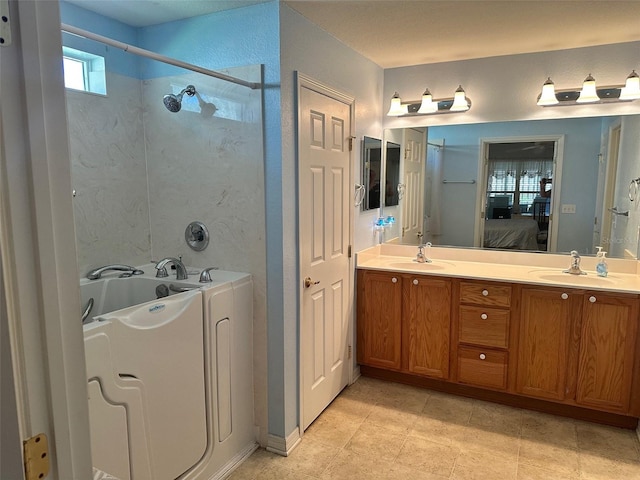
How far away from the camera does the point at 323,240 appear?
2693mm

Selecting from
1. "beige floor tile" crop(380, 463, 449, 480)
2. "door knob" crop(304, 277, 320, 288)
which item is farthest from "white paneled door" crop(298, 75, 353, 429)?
"beige floor tile" crop(380, 463, 449, 480)

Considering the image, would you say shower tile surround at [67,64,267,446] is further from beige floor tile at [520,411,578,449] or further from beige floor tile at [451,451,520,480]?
beige floor tile at [520,411,578,449]

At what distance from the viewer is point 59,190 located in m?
0.68

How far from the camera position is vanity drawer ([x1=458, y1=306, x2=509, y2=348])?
286 centimetres

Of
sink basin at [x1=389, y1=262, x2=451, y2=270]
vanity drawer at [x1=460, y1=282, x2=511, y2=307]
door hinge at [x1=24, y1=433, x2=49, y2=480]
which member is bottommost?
vanity drawer at [x1=460, y1=282, x2=511, y2=307]

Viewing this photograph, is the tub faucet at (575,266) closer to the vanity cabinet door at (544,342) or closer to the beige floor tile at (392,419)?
the vanity cabinet door at (544,342)

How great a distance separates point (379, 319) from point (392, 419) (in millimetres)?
697

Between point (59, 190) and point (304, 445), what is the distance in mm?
2232

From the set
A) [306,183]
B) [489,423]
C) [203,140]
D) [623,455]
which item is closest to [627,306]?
[623,455]

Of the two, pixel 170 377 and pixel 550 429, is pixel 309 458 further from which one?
pixel 550 429

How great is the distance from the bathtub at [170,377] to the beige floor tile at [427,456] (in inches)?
33.8

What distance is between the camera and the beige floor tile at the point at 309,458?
230cm

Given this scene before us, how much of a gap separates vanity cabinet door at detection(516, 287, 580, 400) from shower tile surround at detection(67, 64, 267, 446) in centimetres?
166

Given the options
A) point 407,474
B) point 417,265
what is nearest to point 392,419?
point 407,474
